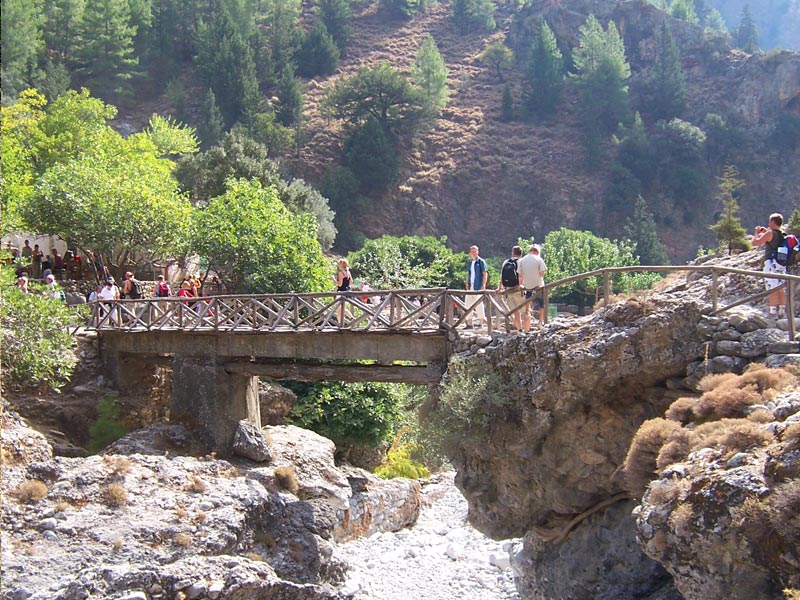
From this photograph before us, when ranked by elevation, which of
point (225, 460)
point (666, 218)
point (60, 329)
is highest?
point (666, 218)

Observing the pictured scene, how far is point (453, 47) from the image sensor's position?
85.1 m

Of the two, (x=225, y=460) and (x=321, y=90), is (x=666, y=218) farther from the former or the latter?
(x=225, y=460)

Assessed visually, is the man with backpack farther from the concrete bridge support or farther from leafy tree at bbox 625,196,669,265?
leafy tree at bbox 625,196,669,265

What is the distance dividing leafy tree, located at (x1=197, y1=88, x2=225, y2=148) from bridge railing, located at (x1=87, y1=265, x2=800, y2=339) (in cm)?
3737

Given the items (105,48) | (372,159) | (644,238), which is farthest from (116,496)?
(105,48)

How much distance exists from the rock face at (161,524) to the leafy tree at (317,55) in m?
58.4

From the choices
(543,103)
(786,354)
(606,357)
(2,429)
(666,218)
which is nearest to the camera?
(786,354)

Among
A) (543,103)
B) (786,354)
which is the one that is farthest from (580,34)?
(786,354)

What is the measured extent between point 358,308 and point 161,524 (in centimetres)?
632

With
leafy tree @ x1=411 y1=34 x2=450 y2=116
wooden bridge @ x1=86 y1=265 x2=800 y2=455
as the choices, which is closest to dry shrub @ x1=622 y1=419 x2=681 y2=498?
wooden bridge @ x1=86 y1=265 x2=800 y2=455

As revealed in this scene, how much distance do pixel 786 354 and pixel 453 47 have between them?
249 feet

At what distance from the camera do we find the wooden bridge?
701 inches

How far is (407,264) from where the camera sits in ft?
130

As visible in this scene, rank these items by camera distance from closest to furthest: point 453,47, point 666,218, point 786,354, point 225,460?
point 786,354 → point 225,460 → point 666,218 → point 453,47
